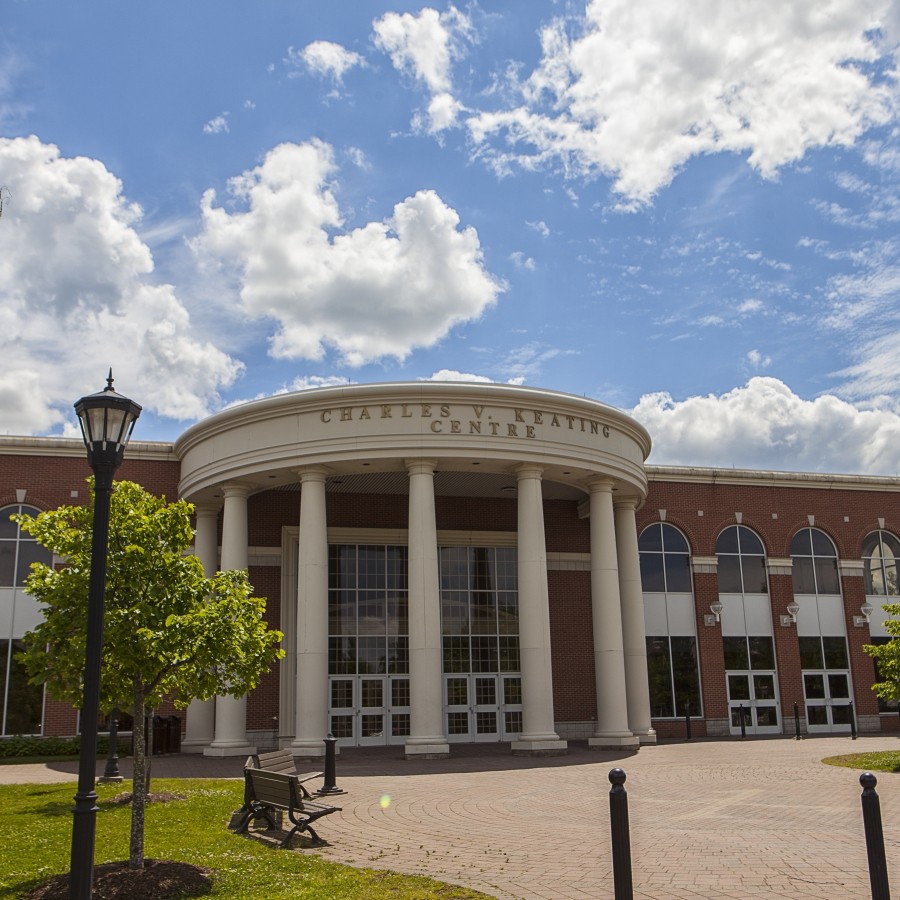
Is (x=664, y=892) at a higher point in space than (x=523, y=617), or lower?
lower

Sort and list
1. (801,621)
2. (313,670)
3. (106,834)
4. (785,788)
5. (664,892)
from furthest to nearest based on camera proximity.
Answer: (801,621), (313,670), (785,788), (106,834), (664,892)

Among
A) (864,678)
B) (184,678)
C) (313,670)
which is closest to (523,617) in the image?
(313,670)

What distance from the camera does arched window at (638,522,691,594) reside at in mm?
34594

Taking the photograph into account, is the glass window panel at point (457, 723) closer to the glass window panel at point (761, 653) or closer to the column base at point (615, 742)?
the column base at point (615, 742)

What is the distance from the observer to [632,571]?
29953 mm

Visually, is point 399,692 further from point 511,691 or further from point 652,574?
point 652,574

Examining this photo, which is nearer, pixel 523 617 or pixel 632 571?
pixel 523 617

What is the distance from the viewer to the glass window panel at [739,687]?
3438cm

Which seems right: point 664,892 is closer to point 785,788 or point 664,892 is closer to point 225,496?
point 785,788

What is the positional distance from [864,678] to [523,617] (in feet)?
59.8

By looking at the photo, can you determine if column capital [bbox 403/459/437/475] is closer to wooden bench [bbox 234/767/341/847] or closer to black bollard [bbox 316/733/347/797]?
black bollard [bbox 316/733/347/797]

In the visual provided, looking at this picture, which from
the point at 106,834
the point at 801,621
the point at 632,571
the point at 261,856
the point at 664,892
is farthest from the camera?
the point at 801,621

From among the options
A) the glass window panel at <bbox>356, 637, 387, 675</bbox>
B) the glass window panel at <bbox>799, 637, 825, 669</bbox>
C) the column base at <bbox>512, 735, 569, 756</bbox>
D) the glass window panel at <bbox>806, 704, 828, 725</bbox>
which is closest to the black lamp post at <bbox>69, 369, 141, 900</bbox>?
the column base at <bbox>512, 735, 569, 756</bbox>

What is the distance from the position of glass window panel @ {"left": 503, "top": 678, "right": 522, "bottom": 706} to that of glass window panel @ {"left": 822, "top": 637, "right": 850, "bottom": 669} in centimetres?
1275
